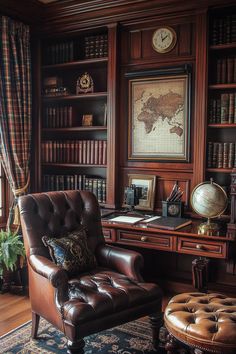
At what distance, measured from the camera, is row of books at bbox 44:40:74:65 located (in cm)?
383

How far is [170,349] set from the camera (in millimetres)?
2064

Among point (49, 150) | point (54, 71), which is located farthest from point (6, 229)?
point (54, 71)

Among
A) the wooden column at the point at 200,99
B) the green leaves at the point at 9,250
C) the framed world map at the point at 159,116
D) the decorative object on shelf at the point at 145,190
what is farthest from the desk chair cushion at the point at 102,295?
the framed world map at the point at 159,116

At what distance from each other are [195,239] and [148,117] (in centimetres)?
126

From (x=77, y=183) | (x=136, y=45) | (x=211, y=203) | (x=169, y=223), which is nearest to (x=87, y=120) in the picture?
(x=77, y=183)

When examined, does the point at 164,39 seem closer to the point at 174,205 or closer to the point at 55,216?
the point at 174,205

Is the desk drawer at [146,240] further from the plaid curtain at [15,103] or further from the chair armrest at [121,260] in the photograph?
the plaid curtain at [15,103]

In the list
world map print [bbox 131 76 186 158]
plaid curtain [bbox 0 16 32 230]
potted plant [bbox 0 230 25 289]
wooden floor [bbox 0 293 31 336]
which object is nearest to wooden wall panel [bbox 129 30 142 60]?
world map print [bbox 131 76 186 158]

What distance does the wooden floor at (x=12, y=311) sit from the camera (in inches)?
109

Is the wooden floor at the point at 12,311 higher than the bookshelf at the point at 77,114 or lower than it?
lower

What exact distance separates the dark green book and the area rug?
0.74 m

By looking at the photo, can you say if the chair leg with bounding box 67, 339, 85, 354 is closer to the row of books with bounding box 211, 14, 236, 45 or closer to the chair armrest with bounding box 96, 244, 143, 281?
the chair armrest with bounding box 96, 244, 143, 281

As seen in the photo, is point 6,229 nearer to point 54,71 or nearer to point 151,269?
point 151,269

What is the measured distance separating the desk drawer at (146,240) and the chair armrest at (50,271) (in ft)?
2.85
